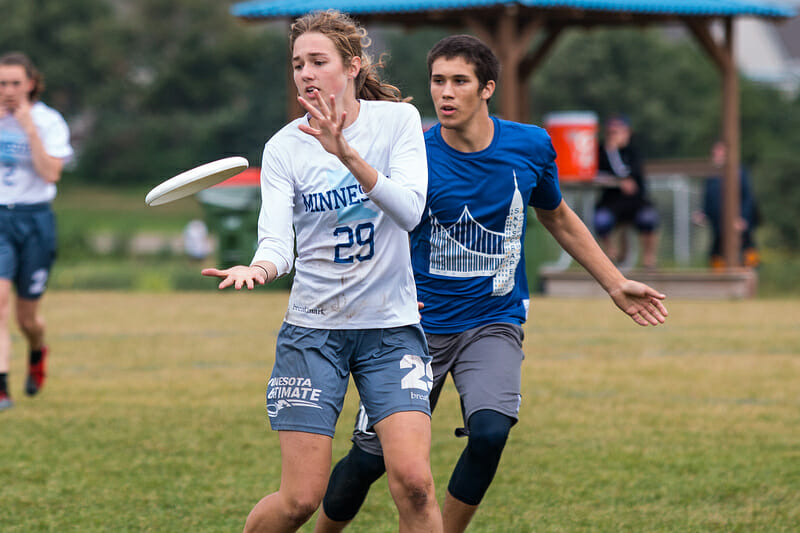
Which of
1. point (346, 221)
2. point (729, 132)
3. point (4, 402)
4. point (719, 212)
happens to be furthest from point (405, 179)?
point (719, 212)

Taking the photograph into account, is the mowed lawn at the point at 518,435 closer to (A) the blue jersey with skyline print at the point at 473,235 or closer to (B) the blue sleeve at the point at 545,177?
(A) the blue jersey with skyline print at the point at 473,235

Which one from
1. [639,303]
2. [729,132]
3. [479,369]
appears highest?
[729,132]

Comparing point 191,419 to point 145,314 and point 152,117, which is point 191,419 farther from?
point 152,117

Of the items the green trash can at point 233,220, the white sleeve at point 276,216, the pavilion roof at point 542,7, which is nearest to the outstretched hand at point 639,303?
the white sleeve at point 276,216

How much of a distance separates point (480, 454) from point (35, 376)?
5.08m

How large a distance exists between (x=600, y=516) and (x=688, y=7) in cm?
1215

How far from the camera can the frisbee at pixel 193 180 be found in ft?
13.2

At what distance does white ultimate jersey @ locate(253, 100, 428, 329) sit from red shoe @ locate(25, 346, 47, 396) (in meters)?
4.92

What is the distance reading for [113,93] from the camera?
4700cm

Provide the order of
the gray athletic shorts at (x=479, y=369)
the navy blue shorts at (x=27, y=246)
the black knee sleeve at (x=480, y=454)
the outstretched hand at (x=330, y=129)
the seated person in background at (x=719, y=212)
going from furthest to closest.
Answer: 1. the seated person in background at (x=719, y=212)
2. the navy blue shorts at (x=27, y=246)
3. the gray athletic shorts at (x=479, y=369)
4. the black knee sleeve at (x=480, y=454)
5. the outstretched hand at (x=330, y=129)

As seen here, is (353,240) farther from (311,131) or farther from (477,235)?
(477,235)

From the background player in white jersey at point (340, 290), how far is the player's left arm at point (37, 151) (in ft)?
13.5

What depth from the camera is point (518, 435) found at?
7.25 meters

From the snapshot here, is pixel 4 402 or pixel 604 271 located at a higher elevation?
pixel 604 271
